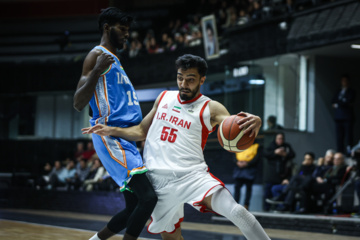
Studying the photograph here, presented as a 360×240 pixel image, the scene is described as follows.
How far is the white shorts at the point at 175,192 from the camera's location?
3904 millimetres

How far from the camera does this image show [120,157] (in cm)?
411

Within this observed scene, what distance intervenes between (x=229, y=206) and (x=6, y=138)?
17.6 meters

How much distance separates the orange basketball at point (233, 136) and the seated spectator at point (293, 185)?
6.52 metres

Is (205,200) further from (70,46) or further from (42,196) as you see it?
(70,46)

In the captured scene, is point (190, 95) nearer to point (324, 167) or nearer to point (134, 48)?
point (324, 167)

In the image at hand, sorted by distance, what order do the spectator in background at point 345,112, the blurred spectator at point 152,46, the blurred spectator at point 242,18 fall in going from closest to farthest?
the spectator in background at point 345,112, the blurred spectator at point 242,18, the blurred spectator at point 152,46

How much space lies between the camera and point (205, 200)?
3957 mm

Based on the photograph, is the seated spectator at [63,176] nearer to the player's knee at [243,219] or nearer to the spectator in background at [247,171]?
the spectator in background at [247,171]

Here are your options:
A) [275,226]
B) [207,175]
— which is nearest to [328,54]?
[275,226]

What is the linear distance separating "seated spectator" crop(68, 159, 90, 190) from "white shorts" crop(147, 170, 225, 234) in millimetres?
11160

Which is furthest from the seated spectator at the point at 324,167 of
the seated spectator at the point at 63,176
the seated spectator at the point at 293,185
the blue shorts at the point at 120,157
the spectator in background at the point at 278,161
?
the seated spectator at the point at 63,176

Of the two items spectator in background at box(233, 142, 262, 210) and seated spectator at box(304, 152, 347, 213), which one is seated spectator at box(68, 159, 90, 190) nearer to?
spectator in background at box(233, 142, 262, 210)

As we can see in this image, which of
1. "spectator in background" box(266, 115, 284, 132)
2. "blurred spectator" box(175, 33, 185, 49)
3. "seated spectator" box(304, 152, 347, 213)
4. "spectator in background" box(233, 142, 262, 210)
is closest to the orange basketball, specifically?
"seated spectator" box(304, 152, 347, 213)

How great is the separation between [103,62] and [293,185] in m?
6.99
